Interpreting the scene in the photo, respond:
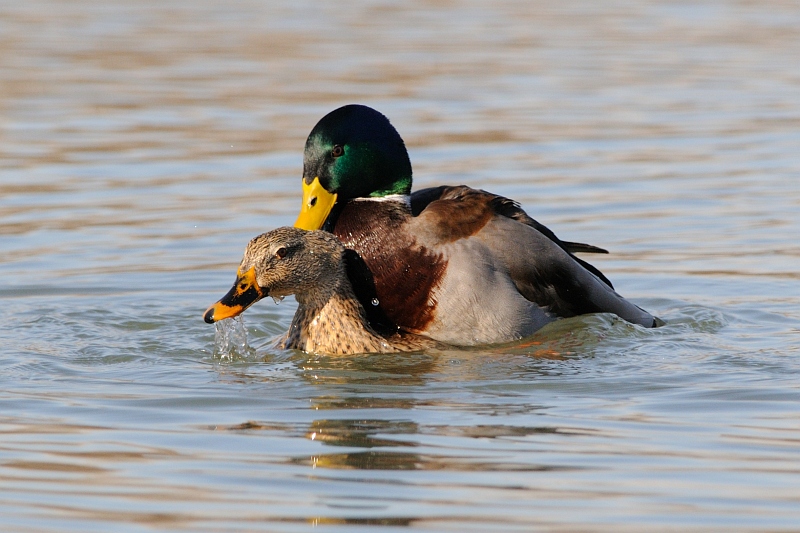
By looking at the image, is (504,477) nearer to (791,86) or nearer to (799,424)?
(799,424)

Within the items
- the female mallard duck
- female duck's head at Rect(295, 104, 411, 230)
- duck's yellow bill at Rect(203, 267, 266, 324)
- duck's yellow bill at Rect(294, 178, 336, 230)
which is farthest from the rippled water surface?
female duck's head at Rect(295, 104, 411, 230)

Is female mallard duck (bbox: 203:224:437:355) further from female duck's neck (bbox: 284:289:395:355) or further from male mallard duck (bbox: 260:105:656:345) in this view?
male mallard duck (bbox: 260:105:656:345)

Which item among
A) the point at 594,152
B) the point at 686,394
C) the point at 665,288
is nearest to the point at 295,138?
the point at 594,152

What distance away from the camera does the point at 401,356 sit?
780cm

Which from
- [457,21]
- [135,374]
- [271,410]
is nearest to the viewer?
[271,410]

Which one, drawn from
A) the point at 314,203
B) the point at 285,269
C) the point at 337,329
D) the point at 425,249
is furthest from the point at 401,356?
the point at 314,203

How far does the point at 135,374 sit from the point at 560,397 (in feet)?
7.13

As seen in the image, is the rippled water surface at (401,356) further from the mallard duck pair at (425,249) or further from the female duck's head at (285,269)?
the female duck's head at (285,269)

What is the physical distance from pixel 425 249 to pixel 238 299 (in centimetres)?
103

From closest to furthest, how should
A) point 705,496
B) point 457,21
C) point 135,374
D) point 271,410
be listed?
point 705,496
point 271,410
point 135,374
point 457,21

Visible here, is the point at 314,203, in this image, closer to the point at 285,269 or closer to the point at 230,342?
the point at 285,269

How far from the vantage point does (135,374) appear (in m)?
7.41

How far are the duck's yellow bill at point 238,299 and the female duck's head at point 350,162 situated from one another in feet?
2.05

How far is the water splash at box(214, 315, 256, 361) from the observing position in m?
8.02
